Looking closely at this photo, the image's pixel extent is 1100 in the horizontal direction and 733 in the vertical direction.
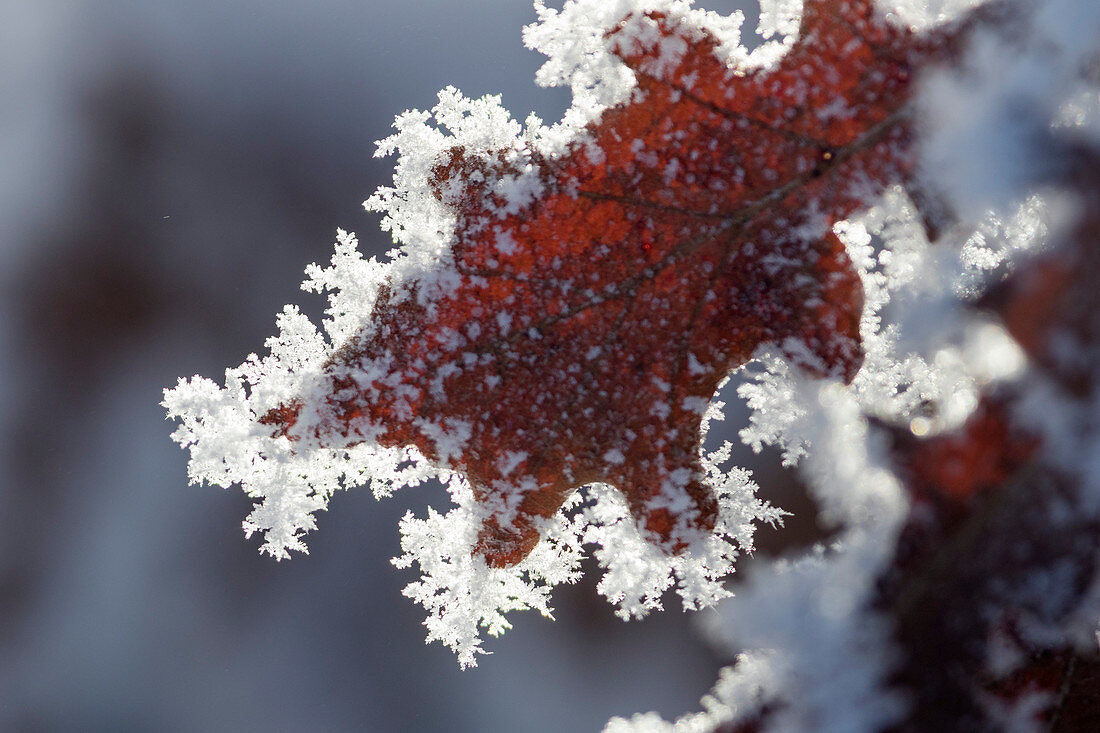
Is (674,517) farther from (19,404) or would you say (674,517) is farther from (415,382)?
(19,404)

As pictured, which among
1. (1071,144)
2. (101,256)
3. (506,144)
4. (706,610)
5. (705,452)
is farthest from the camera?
(101,256)

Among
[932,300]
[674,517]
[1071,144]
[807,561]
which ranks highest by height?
[1071,144]

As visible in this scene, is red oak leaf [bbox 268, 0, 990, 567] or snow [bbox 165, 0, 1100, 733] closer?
snow [bbox 165, 0, 1100, 733]

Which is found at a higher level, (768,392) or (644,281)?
(644,281)

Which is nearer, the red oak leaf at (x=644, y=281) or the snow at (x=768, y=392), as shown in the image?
the snow at (x=768, y=392)

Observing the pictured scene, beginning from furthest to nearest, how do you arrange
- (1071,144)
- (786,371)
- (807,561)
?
(786,371) → (807,561) → (1071,144)

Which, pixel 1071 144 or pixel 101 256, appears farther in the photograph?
pixel 101 256

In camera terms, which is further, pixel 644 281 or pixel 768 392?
pixel 768 392

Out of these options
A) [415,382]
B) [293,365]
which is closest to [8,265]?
[293,365]
